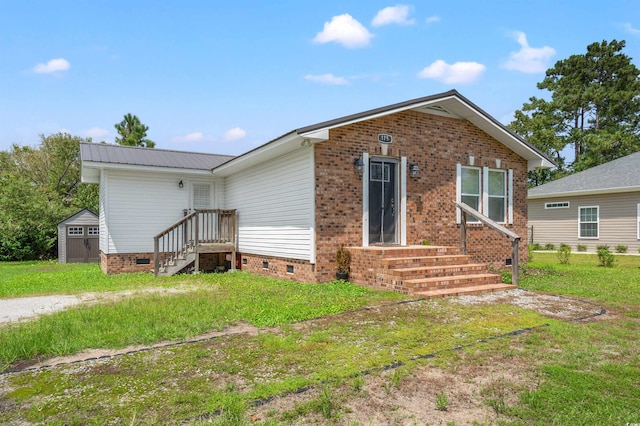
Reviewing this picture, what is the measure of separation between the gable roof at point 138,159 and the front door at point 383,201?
6164mm

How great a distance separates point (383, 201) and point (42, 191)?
26.3 metres

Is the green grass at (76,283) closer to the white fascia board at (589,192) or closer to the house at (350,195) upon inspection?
the house at (350,195)

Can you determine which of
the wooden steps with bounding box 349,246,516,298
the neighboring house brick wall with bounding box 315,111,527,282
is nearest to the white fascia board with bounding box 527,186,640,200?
the neighboring house brick wall with bounding box 315,111,527,282

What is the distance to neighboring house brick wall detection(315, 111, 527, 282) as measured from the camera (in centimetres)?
935

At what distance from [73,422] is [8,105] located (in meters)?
18.5

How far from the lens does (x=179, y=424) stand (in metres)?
2.84

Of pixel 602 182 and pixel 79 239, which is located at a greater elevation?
pixel 602 182

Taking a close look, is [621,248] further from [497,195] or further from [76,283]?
[76,283]

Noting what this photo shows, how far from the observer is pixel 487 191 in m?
11.8

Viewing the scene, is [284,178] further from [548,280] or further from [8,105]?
[8,105]

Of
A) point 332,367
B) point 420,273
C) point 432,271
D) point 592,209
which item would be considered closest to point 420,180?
point 432,271

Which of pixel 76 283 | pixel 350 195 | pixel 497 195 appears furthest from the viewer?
pixel 497 195

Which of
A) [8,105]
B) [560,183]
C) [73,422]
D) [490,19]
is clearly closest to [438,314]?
[73,422]

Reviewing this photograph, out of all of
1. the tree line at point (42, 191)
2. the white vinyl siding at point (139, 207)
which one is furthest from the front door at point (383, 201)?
the tree line at point (42, 191)
